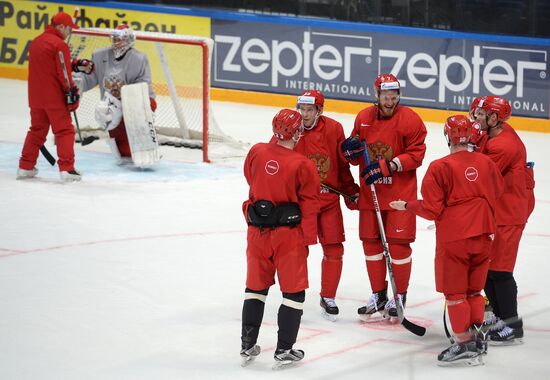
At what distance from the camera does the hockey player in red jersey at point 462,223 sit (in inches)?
244

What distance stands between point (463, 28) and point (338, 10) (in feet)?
5.78

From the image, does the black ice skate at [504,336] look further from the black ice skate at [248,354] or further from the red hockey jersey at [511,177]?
the black ice skate at [248,354]

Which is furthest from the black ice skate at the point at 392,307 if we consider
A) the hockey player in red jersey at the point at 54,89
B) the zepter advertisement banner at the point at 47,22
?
the zepter advertisement banner at the point at 47,22

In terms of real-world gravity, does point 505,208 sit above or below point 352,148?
below

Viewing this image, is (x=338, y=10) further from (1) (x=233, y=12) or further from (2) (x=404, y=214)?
(2) (x=404, y=214)

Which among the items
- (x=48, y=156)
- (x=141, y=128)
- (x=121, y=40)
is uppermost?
(x=121, y=40)

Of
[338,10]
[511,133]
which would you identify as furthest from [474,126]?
[338,10]

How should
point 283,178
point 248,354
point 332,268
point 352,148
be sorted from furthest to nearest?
point 332,268 < point 352,148 < point 248,354 < point 283,178

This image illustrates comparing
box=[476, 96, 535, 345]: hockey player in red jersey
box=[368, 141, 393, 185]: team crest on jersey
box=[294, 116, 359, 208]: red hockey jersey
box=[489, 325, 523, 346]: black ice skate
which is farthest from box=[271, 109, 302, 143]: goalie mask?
box=[489, 325, 523, 346]: black ice skate

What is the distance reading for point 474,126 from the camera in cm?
633

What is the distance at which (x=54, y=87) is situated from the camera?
1079 centimetres

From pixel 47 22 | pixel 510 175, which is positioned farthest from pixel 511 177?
pixel 47 22

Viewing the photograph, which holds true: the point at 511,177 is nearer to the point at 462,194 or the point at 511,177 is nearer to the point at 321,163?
the point at 462,194

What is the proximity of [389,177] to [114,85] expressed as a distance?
5127 mm
